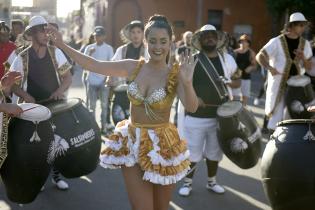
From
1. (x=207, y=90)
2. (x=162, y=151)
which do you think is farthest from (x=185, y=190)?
(x=162, y=151)

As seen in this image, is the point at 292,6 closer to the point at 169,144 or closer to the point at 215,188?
the point at 215,188

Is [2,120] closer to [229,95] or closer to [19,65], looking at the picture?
[19,65]

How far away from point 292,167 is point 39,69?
2.80 meters

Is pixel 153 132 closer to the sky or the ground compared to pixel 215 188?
closer to the sky

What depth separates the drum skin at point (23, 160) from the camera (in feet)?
12.5

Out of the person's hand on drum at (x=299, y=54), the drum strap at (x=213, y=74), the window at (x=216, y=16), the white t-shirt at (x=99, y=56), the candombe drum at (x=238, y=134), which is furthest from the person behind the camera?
the window at (x=216, y=16)

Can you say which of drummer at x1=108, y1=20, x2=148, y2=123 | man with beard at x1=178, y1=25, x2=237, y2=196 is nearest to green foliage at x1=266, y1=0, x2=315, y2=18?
drummer at x1=108, y1=20, x2=148, y2=123

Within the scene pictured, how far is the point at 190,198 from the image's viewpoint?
16.5 feet

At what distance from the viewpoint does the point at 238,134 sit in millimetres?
4637

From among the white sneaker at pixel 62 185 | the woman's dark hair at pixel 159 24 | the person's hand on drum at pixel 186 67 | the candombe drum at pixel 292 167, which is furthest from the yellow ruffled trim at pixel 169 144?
the white sneaker at pixel 62 185

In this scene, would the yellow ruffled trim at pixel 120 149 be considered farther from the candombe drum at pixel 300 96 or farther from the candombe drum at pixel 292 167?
the candombe drum at pixel 300 96

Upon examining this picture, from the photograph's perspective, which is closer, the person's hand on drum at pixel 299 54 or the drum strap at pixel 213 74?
the drum strap at pixel 213 74

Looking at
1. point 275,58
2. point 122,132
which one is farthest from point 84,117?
point 275,58

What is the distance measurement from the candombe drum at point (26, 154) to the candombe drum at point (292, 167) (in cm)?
188
